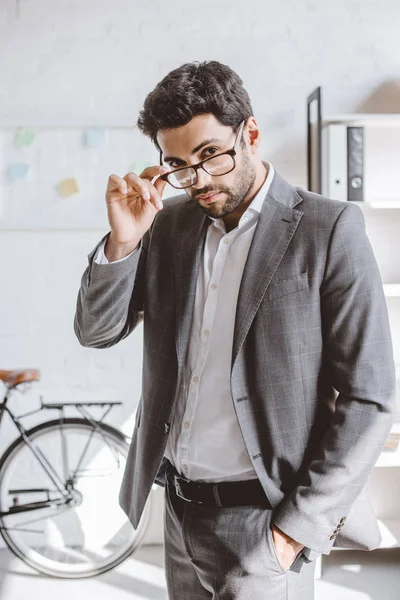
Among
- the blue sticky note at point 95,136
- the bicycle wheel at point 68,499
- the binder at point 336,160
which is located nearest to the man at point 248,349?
the binder at point 336,160

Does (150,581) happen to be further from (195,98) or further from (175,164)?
(195,98)

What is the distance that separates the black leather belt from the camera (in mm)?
1233

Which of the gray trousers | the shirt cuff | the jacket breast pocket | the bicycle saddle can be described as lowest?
the bicycle saddle

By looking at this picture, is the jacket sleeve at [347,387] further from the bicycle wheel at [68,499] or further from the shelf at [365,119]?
the bicycle wheel at [68,499]

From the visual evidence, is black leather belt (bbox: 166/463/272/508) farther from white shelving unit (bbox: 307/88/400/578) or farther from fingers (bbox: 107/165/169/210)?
white shelving unit (bbox: 307/88/400/578)

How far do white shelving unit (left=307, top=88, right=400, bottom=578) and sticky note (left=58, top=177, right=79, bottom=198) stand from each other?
3.32 ft

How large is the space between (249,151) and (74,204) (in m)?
1.68

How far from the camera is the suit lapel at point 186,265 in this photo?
1.27 m

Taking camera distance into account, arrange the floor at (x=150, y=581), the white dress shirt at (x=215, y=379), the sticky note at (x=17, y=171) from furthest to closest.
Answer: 1. the sticky note at (x=17, y=171)
2. the floor at (x=150, y=581)
3. the white dress shirt at (x=215, y=379)

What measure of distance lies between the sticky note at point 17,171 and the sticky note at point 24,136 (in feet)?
0.30

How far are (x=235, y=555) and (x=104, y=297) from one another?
0.54m

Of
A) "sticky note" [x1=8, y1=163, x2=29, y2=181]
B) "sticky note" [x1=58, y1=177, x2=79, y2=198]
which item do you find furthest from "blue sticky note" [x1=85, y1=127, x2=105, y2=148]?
"sticky note" [x1=8, y1=163, x2=29, y2=181]

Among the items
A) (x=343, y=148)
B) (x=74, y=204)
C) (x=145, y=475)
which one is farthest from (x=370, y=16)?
(x=145, y=475)

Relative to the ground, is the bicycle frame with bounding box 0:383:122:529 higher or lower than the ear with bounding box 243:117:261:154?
lower
